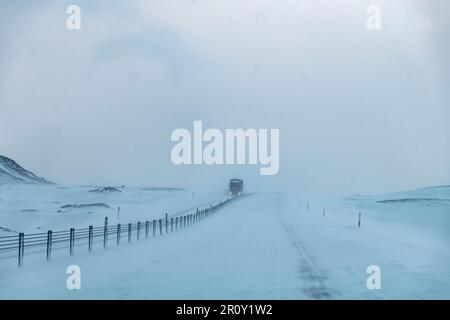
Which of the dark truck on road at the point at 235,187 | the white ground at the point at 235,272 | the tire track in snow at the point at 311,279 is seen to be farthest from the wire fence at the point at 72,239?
the dark truck on road at the point at 235,187

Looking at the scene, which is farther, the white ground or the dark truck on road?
the dark truck on road

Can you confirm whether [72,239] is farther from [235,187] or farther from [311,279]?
[235,187]

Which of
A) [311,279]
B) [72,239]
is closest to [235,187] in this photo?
[72,239]

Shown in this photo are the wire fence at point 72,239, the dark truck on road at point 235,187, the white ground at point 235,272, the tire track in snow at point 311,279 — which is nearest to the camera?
the tire track in snow at point 311,279

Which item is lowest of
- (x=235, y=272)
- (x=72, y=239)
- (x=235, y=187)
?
(x=235, y=187)

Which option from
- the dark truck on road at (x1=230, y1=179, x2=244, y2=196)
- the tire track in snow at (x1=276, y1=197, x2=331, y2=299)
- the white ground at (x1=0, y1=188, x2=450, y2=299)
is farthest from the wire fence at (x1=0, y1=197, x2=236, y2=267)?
the dark truck on road at (x1=230, y1=179, x2=244, y2=196)

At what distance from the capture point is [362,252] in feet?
72.8

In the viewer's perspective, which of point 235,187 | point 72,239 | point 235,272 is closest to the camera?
point 235,272

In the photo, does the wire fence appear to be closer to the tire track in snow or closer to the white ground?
the white ground

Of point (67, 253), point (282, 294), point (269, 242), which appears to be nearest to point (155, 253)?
point (67, 253)

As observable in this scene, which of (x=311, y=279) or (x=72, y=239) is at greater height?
(x=72, y=239)

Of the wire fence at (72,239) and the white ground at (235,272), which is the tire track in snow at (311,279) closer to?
the white ground at (235,272)

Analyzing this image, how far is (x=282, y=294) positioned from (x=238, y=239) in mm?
16534
